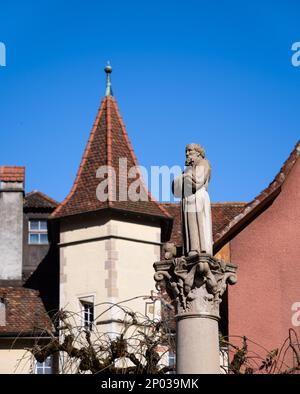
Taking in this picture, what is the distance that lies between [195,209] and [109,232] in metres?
18.1

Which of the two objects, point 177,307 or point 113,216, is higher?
point 113,216

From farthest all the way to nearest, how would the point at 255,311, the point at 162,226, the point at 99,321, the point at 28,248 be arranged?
the point at 28,248
the point at 162,226
the point at 99,321
the point at 255,311

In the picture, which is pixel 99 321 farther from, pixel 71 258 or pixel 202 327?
pixel 202 327

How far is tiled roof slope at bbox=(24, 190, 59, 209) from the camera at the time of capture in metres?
41.2

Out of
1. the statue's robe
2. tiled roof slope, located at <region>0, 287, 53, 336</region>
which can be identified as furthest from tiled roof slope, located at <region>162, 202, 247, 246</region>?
the statue's robe

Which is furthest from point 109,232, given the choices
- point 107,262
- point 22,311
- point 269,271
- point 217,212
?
point 269,271

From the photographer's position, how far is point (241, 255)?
3088cm

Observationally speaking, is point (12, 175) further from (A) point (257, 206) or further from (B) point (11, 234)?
(A) point (257, 206)

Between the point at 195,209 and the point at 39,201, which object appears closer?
the point at 195,209

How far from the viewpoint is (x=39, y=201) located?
136 feet

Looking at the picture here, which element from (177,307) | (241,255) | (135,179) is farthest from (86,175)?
(177,307)

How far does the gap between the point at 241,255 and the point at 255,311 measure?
1.25m
